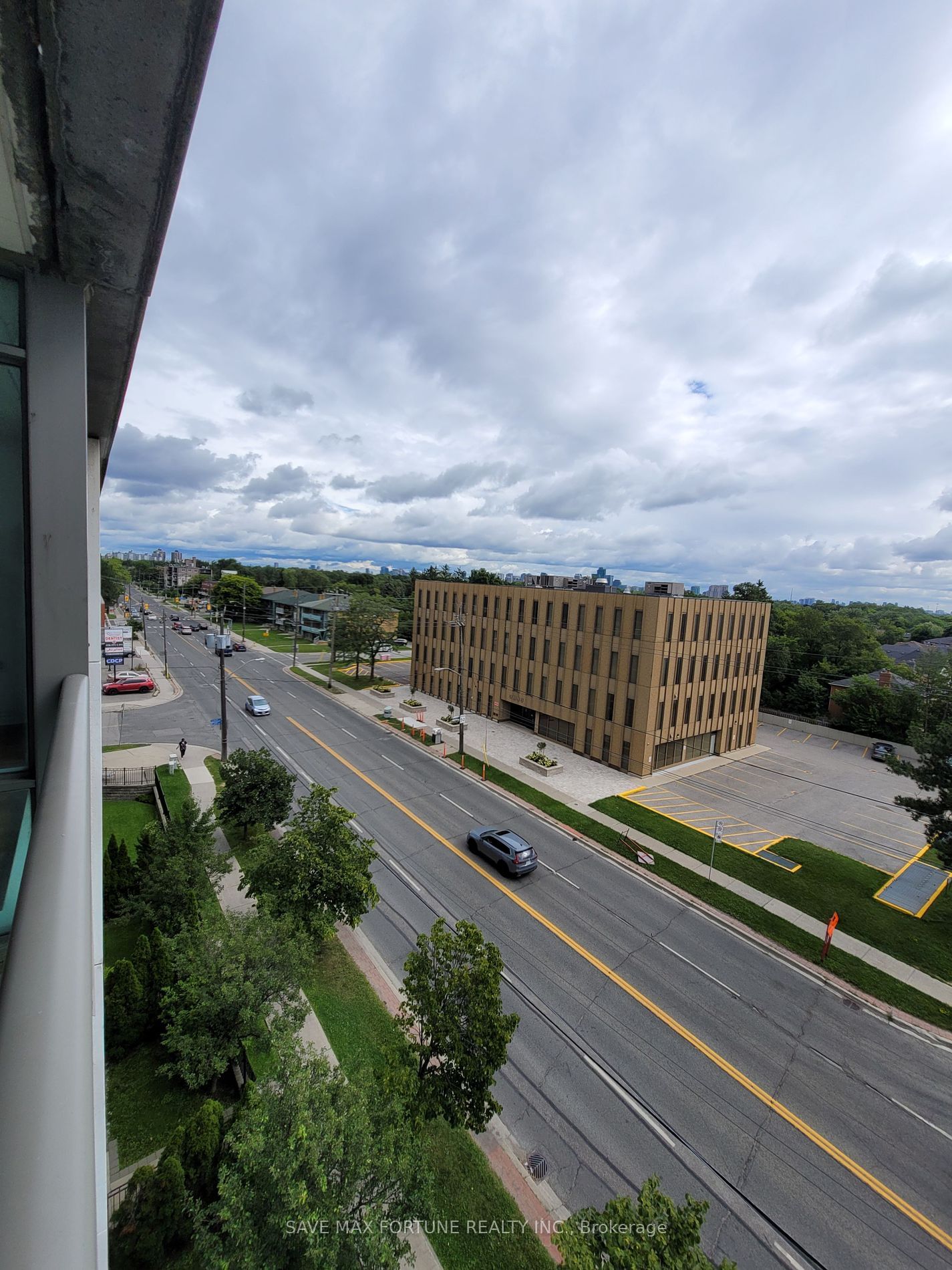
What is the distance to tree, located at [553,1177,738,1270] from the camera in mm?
5617

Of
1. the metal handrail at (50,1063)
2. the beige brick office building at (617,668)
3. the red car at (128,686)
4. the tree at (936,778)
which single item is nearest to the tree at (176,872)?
the metal handrail at (50,1063)

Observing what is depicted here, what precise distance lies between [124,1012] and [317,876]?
4.16 metres

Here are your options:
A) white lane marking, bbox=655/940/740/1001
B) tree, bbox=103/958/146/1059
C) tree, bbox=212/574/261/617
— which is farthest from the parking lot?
tree, bbox=212/574/261/617

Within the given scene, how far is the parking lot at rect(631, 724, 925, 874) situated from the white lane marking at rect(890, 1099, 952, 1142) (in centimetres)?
1084

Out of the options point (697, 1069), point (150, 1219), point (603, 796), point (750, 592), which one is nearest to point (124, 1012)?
point (150, 1219)

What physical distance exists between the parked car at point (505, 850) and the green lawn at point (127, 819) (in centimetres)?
1106

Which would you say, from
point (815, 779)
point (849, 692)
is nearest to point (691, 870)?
point (815, 779)

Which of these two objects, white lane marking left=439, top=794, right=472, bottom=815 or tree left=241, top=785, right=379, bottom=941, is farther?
white lane marking left=439, top=794, right=472, bottom=815

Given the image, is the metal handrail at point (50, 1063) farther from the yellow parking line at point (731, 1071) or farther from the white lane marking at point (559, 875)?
the white lane marking at point (559, 875)

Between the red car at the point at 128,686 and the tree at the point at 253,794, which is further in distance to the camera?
the red car at the point at 128,686

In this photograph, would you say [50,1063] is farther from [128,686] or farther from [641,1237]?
[128,686]

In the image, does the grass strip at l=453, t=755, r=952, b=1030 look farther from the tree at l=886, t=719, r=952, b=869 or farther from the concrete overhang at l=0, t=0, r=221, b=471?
the concrete overhang at l=0, t=0, r=221, b=471

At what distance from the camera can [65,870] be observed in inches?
60.5

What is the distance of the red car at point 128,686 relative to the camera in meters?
38.6
